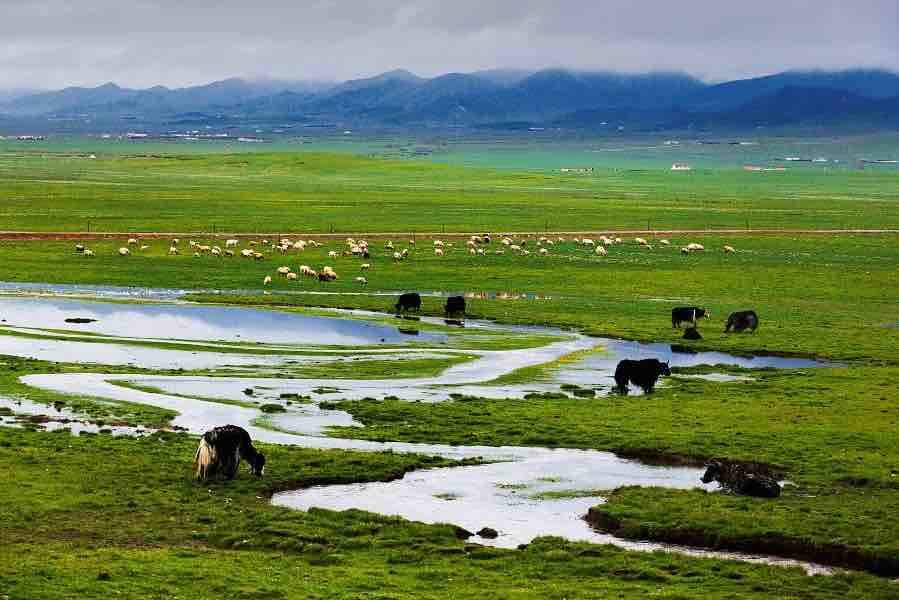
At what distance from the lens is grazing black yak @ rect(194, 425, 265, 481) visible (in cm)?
2553

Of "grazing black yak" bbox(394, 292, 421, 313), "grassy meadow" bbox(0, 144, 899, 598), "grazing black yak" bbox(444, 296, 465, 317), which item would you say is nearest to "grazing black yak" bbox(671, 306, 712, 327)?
"grassy meadow" bbox(0, 144, 899, 598)

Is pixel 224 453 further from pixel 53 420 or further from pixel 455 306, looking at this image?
pixel 455 306

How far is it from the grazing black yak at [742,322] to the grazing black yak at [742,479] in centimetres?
2457

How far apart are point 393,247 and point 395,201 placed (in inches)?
1828

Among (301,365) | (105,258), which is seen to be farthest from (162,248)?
(301,365)

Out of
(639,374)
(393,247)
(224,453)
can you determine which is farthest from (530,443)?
(393,247)

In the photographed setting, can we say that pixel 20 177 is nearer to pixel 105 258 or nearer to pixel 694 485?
pixel 105 258

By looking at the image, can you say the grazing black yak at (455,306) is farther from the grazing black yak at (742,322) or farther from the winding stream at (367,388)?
the grazing black yak at (742,322)

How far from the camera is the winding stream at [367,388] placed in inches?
986

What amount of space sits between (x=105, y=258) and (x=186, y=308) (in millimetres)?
20363

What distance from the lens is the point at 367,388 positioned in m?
38.9

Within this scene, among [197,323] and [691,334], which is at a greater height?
[691,334]

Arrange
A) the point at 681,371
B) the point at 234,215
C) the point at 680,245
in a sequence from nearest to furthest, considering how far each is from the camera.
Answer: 1. the point at 681,371
2. the point at 680,245
3. the point at 234,215

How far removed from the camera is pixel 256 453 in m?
26.2
